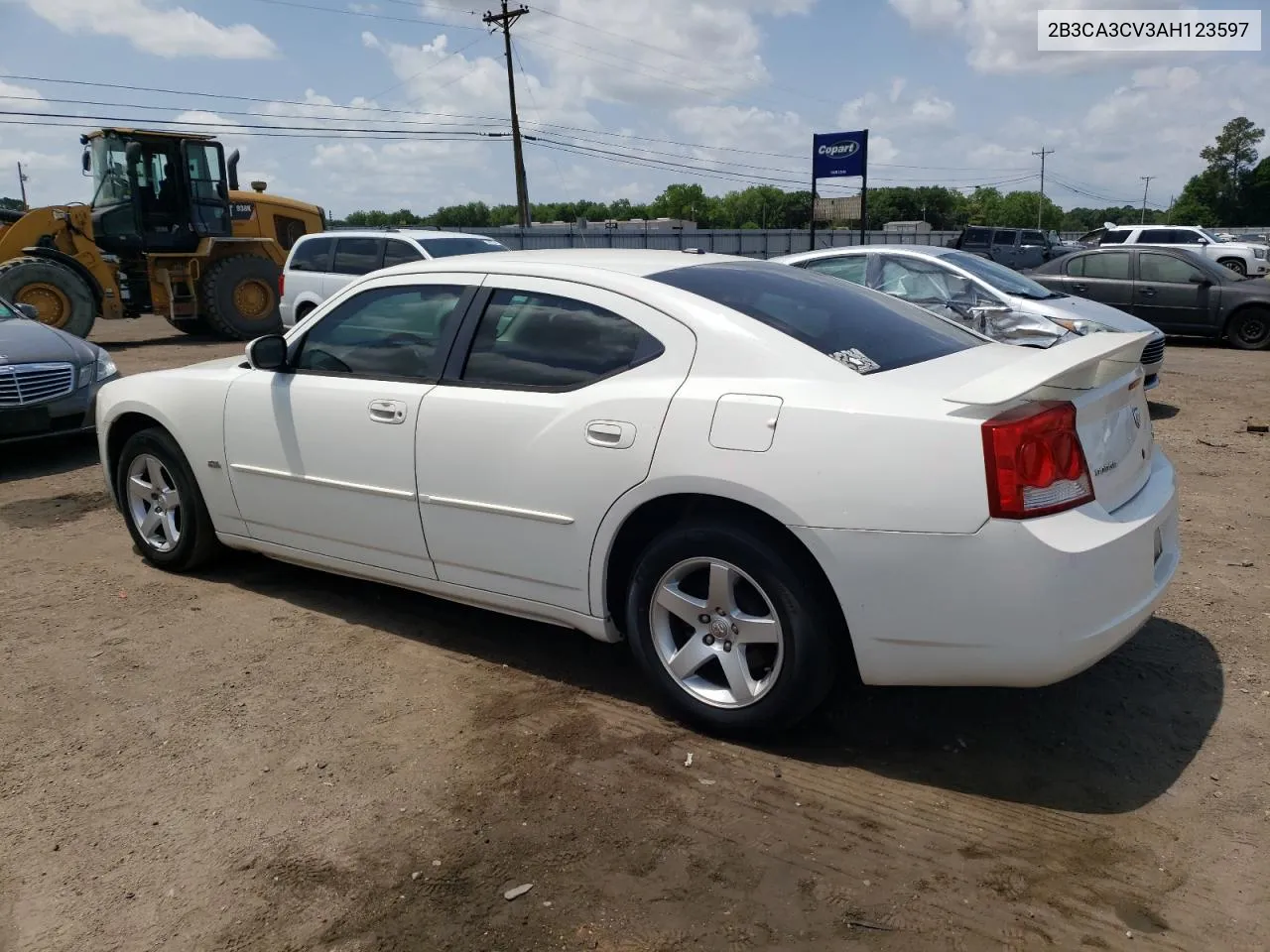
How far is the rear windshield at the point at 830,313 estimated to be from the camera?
3.44 m

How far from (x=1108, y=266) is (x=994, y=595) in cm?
1327

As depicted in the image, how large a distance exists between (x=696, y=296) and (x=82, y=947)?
8.62 ft

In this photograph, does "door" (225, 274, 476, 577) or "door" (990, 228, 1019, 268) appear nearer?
"door" (225, 274, 476, 577)

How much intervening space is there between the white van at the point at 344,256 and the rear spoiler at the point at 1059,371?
10.8m

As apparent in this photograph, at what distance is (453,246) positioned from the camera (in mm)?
13555

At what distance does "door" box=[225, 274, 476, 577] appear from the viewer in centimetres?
404

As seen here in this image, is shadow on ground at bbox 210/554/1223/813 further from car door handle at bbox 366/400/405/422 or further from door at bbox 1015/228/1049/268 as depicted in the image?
door at bbox 1015/228/1049/268

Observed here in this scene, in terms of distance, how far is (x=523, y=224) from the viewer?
40.3m

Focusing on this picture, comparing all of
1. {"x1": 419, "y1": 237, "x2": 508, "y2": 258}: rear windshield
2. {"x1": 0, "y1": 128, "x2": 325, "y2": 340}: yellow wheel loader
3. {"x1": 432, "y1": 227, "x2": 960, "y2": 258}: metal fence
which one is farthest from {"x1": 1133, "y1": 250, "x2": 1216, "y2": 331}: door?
{"x1": 432, "y1": 227, "x2": 960, "y2": 258}: metal fence

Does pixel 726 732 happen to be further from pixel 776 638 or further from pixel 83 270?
pixel 83 270

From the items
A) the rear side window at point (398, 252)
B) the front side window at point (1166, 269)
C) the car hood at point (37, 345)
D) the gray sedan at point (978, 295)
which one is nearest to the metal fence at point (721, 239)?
the rear side window at point (398, 252)

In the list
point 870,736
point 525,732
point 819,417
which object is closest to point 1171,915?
point 870,736

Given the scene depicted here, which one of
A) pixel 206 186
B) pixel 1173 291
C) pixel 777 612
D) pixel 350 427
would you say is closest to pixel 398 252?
pixel 206 186

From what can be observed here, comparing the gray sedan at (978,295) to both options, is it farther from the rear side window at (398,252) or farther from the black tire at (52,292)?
the black tire at (52,292)
